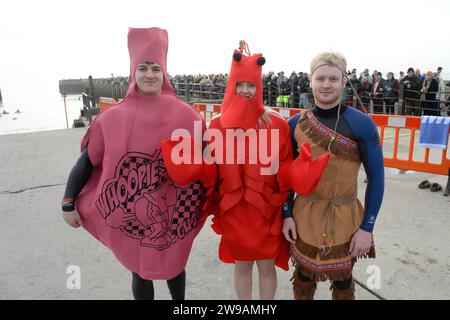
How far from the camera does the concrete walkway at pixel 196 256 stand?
2.51 meters

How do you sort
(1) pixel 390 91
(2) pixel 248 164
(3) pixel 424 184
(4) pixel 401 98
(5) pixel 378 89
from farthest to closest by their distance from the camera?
(5) pixel 378 89 < (1) pixel 390 91 < (4) pixel 401 98 < (3) pixel 424 184 < (2) pixel 248 164

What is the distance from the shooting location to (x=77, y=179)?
6.59 feet

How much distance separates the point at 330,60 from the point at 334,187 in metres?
0.67

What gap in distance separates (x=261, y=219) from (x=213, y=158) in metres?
0.43

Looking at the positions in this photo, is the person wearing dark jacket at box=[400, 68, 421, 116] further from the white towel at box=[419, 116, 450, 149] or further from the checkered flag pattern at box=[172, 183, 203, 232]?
the checkered flag pattern at box=[172, 183, 203, 232]

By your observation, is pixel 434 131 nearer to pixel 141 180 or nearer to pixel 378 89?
pixel 141 180

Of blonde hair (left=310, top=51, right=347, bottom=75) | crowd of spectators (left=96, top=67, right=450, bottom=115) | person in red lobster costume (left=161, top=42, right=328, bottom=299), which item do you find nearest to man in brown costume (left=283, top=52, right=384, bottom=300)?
blonde hair (left=310, top=51, right=347, bottom=75)

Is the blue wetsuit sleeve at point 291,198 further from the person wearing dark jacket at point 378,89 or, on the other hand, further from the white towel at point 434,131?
the person wearing dark jacket at point 378,89

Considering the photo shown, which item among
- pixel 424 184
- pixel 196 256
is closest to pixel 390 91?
pixel 424 184

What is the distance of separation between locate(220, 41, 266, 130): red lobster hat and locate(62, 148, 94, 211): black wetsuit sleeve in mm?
826

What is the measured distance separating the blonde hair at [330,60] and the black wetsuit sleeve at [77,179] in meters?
1.39

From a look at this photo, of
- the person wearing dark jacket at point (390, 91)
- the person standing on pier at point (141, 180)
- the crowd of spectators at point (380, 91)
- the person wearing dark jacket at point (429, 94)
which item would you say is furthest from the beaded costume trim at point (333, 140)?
the person wearing dark jacket at point (390, 91)

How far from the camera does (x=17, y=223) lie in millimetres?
3789
